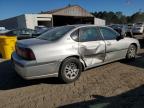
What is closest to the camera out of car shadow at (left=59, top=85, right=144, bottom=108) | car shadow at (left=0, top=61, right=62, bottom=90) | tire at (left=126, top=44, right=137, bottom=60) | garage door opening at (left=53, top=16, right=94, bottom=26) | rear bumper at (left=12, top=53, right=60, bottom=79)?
car shadow at (left=59, top=85, right=144, bottom=108)

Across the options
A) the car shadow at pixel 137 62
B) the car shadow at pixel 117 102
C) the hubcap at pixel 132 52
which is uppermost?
the hubcap at pixel 132 52

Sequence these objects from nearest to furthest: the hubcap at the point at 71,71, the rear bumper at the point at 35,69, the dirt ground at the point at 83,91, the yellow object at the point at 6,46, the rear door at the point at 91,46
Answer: the dirt ground at the point at 83,91 < the rear bumper at the point at 35,69 < the hubcap at the point at 71,71 < the rear door at the point at 91,46 < the yellow object at the point at 6,46

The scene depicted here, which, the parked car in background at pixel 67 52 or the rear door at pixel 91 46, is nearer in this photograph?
the parked car in background at pixel 67 52

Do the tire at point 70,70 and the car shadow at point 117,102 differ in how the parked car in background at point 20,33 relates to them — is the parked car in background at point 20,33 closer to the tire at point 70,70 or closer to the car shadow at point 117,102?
the tire at point 70,70

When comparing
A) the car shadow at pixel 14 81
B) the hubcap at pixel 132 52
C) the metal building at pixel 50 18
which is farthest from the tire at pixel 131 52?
the metal building at pixel 50 18

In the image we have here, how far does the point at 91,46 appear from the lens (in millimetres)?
5562

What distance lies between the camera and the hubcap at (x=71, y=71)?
5164 millimetres

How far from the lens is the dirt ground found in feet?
13.5

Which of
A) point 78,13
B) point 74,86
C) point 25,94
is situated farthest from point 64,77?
point 78,13

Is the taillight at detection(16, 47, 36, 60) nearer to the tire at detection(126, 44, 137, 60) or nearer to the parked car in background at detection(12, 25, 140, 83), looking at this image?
the parked car in background at detection(12, 25, 140, 83)

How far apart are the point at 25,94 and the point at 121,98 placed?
7.73ft

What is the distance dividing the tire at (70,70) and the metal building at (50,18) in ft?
109

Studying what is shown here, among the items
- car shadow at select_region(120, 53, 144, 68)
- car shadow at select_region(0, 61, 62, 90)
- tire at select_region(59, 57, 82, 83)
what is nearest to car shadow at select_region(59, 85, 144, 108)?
tire at select_region(59, 57, 82, 83)

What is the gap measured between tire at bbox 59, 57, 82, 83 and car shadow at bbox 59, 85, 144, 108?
1.06 meters
